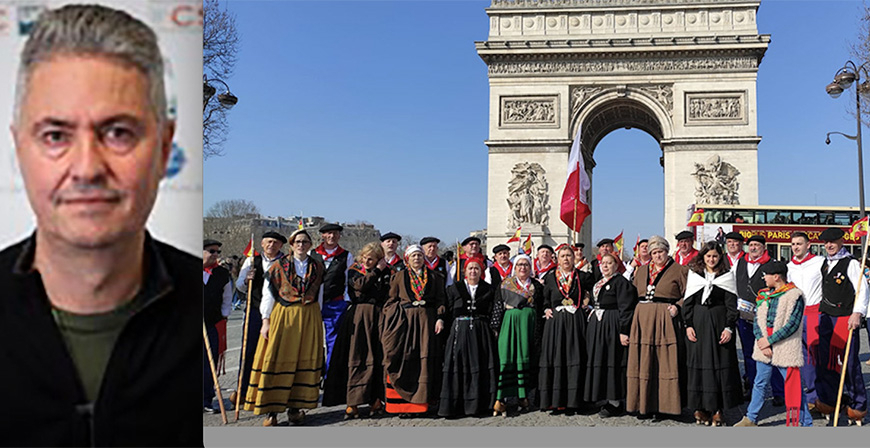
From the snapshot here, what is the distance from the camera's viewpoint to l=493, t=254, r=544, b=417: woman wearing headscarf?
7117mm

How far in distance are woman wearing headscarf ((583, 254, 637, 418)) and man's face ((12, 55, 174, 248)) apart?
4.62m

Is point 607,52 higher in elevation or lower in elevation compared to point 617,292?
higher

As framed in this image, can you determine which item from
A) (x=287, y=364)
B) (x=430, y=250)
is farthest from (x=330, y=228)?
(x=287, y=364)

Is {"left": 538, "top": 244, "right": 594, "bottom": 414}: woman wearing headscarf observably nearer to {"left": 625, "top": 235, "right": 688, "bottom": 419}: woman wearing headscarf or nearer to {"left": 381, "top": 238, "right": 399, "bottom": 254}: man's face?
{"left": 625, "top": 235, "right": 688, "bottom": 419}: woman wearing headscarf

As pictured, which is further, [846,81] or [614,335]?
[846,81]

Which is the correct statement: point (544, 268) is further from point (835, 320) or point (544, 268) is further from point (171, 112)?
point (171, 112)

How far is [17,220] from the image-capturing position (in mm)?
3537

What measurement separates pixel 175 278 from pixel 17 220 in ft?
2.70

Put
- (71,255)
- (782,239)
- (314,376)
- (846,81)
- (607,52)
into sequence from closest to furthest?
(71,255)
(314,376)
(846,81)
(782,239)
(607,52)

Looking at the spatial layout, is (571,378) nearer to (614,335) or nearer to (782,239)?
(614,335)

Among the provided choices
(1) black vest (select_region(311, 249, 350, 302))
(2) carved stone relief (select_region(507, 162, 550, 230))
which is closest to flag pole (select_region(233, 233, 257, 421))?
(1) black vest (select_region(311, 249, 350, 302))

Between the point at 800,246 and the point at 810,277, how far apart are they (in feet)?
1.14

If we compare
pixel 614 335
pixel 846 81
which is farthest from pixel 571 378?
pixel 846 81

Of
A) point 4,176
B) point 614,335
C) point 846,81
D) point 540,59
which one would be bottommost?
point 614,335
